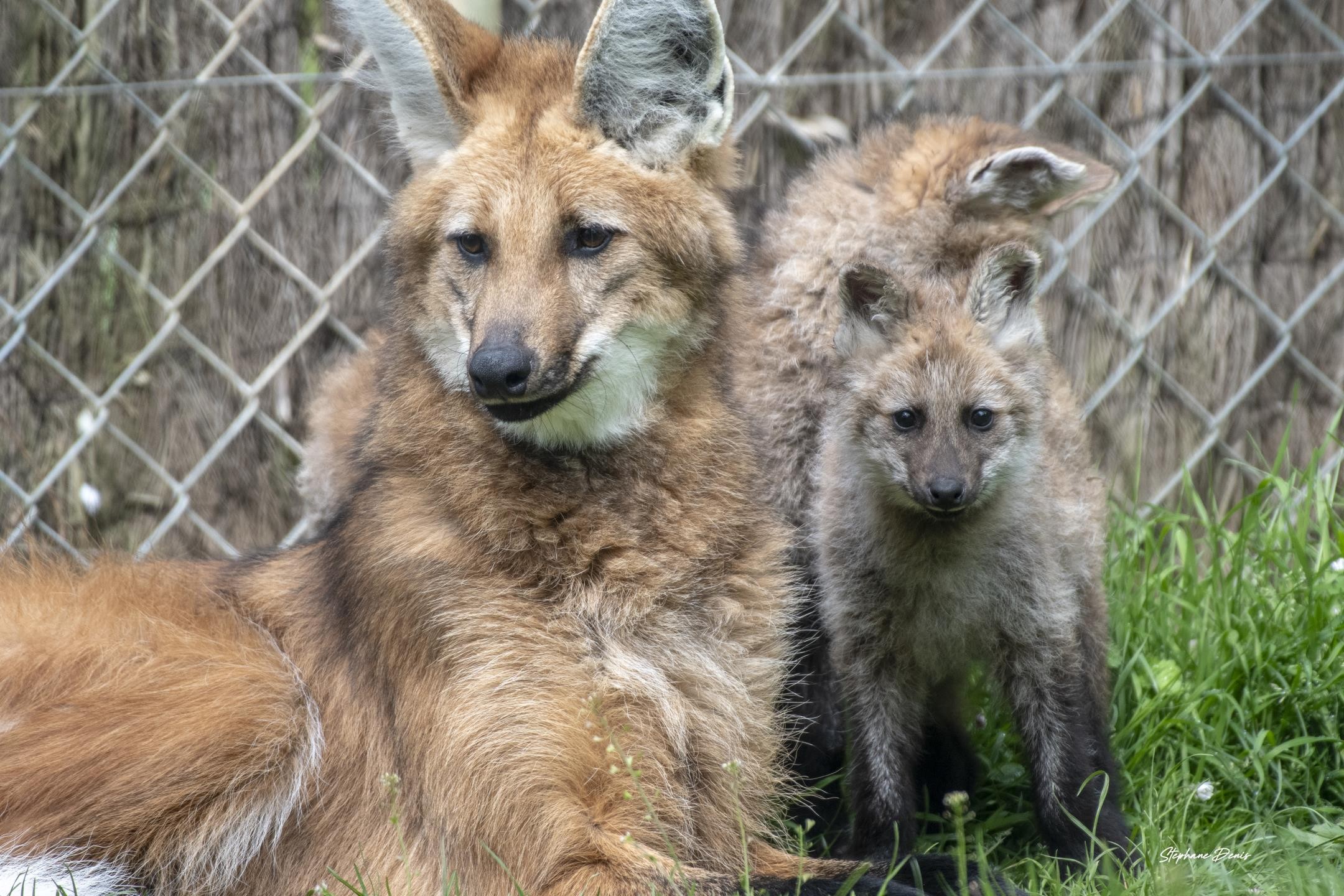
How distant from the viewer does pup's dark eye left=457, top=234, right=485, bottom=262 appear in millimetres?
Result: 2637

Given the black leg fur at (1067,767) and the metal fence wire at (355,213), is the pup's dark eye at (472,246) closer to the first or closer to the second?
the black leg fur at (1067,767)

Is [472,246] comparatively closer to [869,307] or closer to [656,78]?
[656,78]

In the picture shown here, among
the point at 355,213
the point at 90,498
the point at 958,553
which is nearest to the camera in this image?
the point at 958,553

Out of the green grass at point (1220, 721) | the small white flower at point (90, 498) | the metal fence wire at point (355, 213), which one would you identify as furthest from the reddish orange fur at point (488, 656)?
the small white flower at point (90, 498)

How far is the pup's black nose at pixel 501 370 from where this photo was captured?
238 centimetres

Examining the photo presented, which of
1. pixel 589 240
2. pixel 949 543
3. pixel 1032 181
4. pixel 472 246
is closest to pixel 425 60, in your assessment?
pixel 472 246

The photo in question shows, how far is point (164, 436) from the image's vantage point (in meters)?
4.64

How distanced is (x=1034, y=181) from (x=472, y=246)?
5.62 ft

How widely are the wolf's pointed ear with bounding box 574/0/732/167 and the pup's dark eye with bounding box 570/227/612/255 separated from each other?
229mm

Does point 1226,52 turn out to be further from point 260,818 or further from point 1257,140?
point 260,818

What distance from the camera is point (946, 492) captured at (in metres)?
2.84

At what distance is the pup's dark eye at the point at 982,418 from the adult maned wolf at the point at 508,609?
553 mm

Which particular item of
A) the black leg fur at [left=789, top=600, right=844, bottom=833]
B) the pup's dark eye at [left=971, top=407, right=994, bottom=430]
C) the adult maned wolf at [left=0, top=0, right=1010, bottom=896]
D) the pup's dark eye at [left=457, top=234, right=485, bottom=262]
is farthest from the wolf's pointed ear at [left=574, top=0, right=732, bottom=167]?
the black leg fur at [left=789, top=600, right=844, bottom=833]

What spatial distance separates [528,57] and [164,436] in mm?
2492
